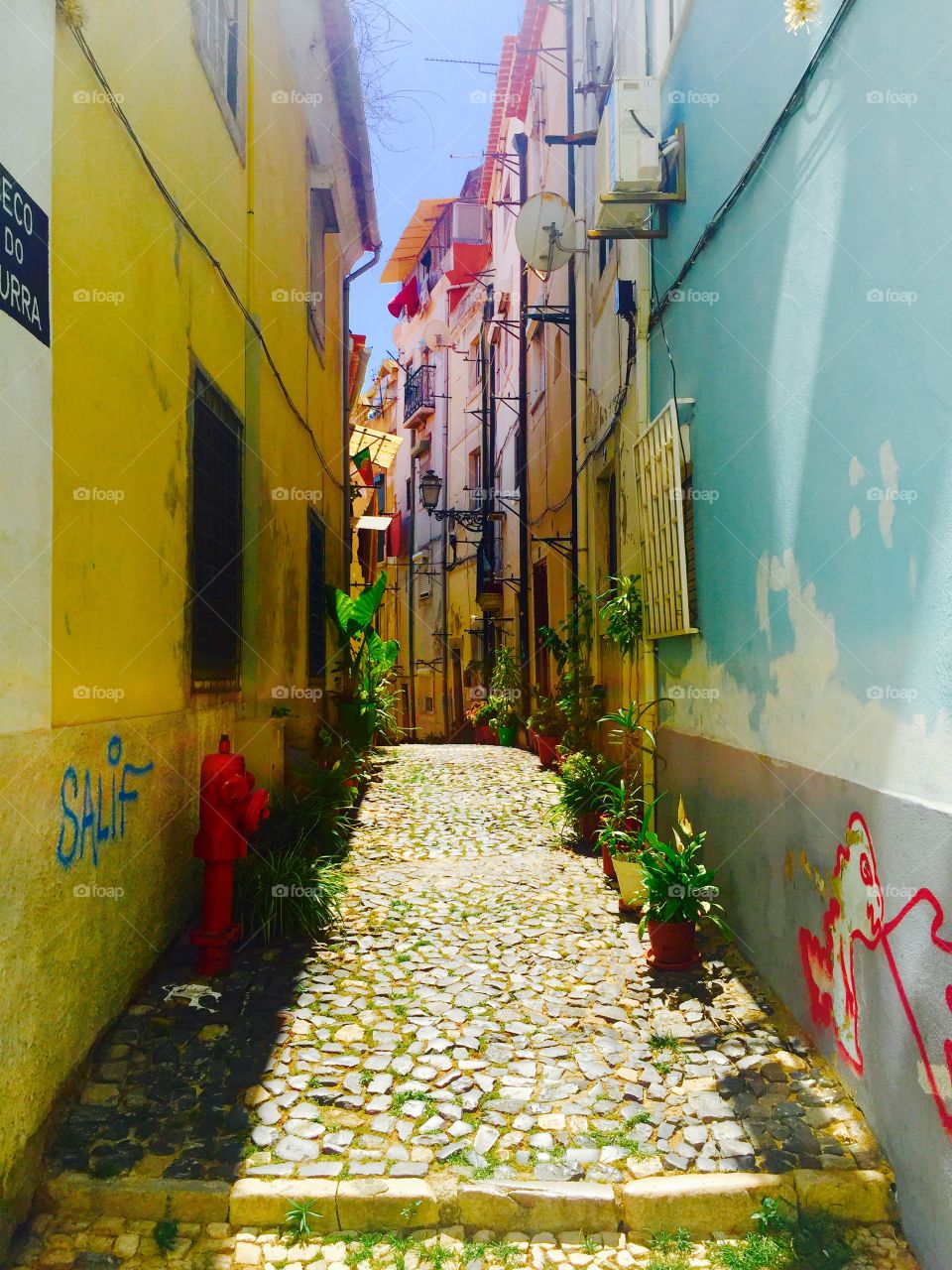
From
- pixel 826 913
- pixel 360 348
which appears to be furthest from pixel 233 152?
pixel 360 348

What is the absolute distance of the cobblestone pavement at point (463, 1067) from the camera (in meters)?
3.25

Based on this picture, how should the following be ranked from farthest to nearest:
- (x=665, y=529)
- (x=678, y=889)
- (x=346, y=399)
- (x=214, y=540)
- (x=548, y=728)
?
(x=346, y=399)
(x=548, y=728)
(x=665, y=529)
(x=214, y=540)
(x=678, y=889)

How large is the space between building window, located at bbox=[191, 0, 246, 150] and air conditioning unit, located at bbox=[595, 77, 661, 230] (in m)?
2.71

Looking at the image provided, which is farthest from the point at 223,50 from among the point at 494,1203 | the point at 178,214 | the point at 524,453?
the point at 524,453

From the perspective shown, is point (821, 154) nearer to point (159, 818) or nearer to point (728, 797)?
point (728, 797)

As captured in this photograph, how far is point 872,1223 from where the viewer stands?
9.71 feet

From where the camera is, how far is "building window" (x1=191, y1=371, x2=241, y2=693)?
553cm

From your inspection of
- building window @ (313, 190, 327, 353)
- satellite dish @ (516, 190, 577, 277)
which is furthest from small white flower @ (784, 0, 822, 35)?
building window @ (313, 190, 327, 353)

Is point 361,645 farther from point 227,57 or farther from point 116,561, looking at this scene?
point 116,561

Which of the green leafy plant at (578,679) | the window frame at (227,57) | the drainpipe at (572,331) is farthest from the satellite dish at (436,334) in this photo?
the window frame at (227,57)

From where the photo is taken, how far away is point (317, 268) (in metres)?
10.7

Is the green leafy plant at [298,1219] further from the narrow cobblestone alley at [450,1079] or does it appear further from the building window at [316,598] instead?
the building window at [316,598]

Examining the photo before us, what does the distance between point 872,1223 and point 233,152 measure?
7.27 m

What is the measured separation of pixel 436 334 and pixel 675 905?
84.4 feet
